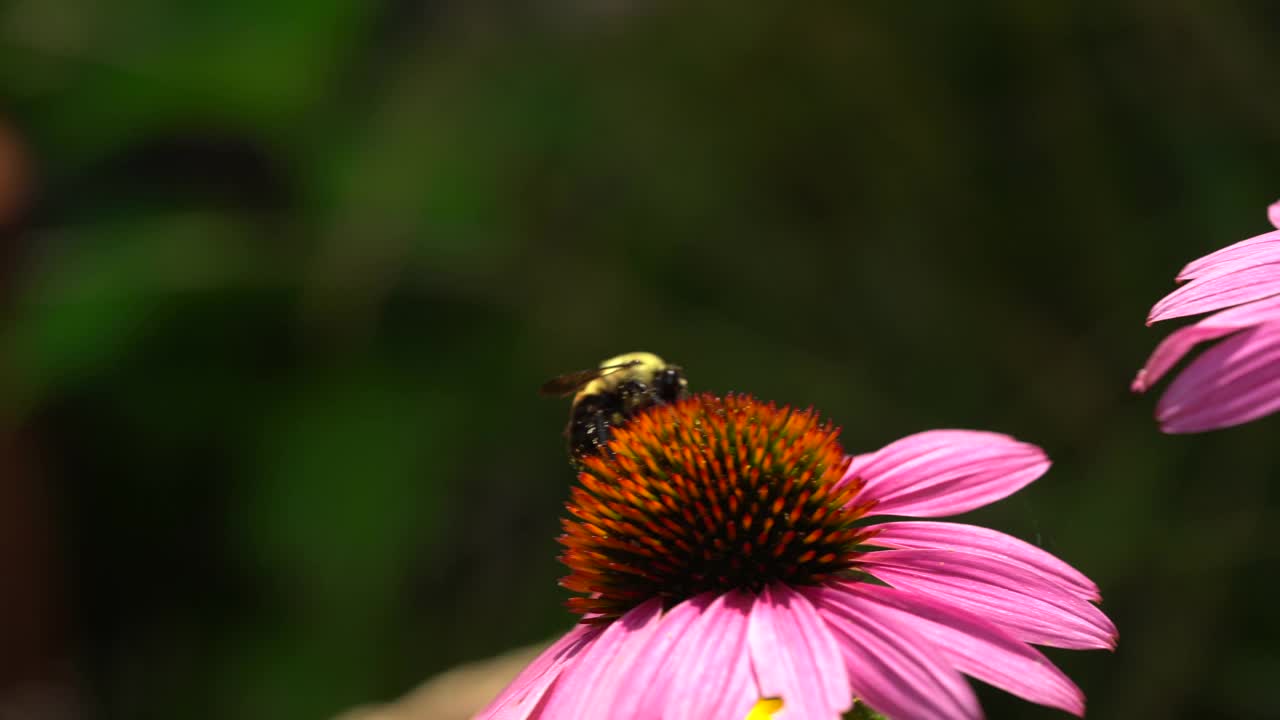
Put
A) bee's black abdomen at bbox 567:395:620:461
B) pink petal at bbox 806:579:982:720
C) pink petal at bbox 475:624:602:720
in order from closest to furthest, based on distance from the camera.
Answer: pink petal at bbox 806:579:982:720, pink petal at bbox 475:624:602:720, bee's black abdomen at bbox 567:395:620:461

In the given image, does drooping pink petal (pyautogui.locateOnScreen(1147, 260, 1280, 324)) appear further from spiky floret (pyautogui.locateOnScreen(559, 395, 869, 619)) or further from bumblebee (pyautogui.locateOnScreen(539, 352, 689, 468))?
bumblebee (pyautogui.locateOnScreen(539, 352, 689, 468))

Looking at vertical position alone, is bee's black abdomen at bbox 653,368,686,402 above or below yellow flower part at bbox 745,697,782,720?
above

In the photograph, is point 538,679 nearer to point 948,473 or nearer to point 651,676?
point 651,676

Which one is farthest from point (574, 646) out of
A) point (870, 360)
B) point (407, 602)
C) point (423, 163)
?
point (423, 163)

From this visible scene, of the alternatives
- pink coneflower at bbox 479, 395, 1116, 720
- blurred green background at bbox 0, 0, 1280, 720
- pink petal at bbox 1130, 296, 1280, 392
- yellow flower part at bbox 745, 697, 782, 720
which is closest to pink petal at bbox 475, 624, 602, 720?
pink coneflower at bbox 479, 395, 1116, 720

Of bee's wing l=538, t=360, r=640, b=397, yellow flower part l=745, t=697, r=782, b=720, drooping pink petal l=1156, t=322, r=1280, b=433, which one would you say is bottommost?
yellow flower part l=745, t=697, r=782, b=720

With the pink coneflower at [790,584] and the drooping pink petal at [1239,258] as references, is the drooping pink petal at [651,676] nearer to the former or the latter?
the pink coneflower at [790,584]

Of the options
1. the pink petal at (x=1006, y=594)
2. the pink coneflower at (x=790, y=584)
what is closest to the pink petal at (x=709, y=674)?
the pink coneflower at (x=790, y=584)

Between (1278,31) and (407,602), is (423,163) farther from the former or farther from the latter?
(1278,31)

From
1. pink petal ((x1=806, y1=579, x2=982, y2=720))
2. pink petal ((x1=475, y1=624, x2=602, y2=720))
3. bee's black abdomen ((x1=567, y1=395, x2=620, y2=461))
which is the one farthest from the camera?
bee's black abdomen ((x1=567, y1=395, x2=620, y2=461))
